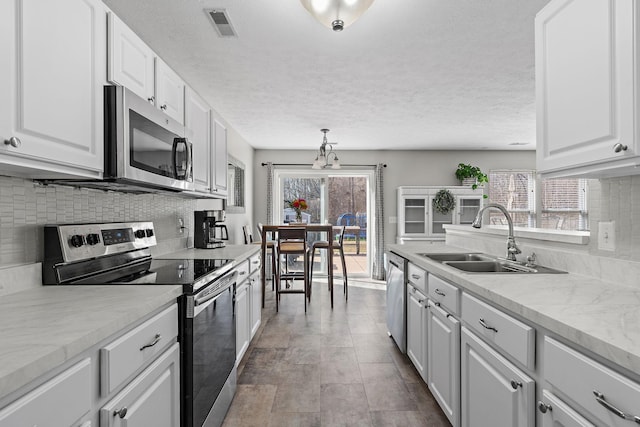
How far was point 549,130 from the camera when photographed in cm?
150

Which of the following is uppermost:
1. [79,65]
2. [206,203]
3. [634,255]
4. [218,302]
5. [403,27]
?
[403,27]

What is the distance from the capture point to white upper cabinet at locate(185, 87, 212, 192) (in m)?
2.44

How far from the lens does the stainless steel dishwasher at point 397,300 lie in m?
2.76

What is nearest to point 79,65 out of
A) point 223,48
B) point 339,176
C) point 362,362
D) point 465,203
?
point 223,48

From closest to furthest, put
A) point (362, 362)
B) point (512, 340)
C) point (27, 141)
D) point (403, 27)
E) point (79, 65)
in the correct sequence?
point (27, 141)
point (512, 340)
point (79, 65)
point (403, 27)
point (362, 362)

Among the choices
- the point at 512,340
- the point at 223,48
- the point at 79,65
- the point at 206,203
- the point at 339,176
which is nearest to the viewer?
the point at 512,340

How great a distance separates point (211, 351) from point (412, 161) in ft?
18.0

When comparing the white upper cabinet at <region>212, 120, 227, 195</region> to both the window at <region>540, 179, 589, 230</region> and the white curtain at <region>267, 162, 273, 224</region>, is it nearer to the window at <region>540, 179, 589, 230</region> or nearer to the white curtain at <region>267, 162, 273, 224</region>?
the white curtain at <region>267, 162, 273, 224</region>

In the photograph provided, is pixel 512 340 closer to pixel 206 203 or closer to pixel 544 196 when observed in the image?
pixel 206 203

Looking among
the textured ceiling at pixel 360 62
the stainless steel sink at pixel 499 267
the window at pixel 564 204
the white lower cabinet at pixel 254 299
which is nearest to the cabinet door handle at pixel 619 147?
the stainless steel sink at pixel 499 267

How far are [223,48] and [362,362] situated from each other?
8.39 feet

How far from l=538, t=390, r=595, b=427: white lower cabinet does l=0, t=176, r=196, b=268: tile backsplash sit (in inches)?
75.4

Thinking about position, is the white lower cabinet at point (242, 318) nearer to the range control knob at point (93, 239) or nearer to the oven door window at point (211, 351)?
the oven door window at point (211, 351)

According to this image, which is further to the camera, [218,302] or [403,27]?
[403,27]
